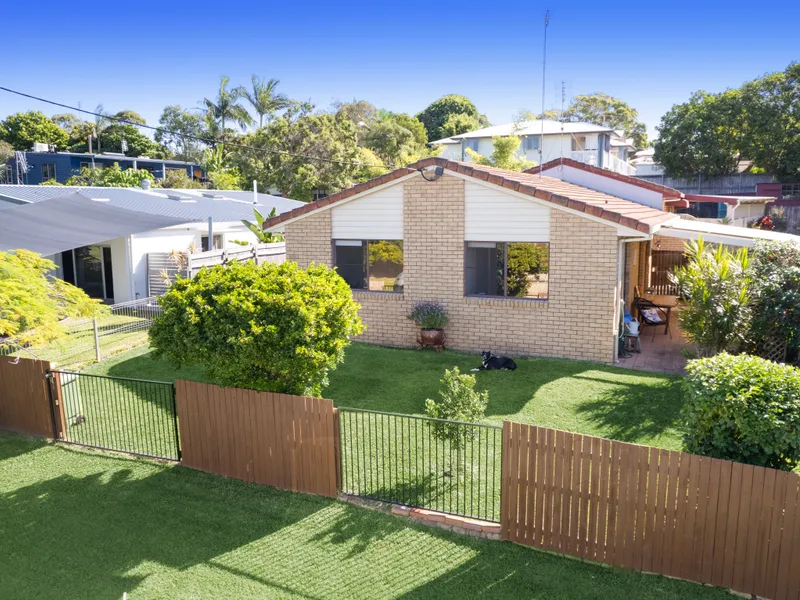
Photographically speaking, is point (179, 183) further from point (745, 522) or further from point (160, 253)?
point (745, 522)

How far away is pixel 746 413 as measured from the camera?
6258 mm

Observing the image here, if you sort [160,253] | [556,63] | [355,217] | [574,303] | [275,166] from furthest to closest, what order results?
1. [275,166]
2. [160,253]
3. [556,63]
4. [355,217]
5. [574,303]

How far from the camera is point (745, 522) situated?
Result: 6.23 metres

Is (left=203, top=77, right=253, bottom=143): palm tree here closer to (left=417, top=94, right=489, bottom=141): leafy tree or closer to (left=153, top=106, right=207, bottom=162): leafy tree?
(left=153, top=106, right=207, bottom=162): leafy tree

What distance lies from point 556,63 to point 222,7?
37.5 feet

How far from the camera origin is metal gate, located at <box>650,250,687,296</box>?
75.4ft

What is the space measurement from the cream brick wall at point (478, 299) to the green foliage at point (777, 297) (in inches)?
109

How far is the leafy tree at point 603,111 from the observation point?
79.2m

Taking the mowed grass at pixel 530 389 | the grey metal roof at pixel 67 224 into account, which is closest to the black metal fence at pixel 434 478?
the mowed grass at pixel 530 389

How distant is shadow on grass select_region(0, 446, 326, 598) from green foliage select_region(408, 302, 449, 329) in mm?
7250

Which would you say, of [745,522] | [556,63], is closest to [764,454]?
[745,522]

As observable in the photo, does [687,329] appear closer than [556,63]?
Yes

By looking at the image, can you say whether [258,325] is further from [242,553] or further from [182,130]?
[182,130]

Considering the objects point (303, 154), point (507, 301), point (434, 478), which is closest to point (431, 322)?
point (507, 301)
